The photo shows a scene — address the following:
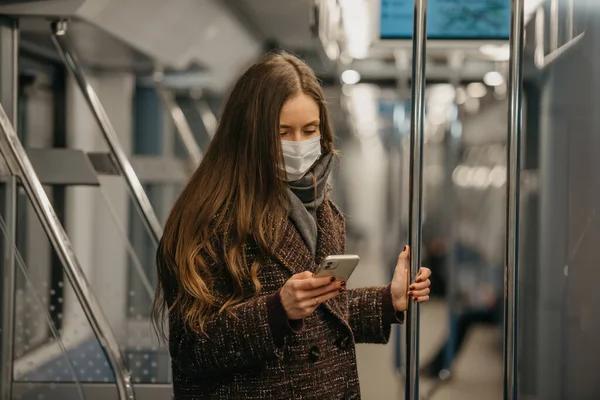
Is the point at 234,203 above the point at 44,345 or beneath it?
above

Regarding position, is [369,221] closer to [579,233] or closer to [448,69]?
[448,69]

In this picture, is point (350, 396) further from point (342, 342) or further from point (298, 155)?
point (298, 155)

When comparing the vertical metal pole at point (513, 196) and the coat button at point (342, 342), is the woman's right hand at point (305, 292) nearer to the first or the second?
the coat button at point (342, 342)

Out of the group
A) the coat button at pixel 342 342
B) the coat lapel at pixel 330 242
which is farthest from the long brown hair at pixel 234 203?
the coat button at pixel 342 342

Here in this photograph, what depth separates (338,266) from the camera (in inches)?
69.2

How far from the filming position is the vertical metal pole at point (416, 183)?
207 centimetres

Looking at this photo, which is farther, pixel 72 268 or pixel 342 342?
pixel 72 268

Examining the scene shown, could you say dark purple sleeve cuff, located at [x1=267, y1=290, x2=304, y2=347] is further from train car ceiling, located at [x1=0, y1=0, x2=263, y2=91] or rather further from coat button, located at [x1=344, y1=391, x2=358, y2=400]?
train car ceiling, located at [x1=0, y1=0, x2=263, y2=91]

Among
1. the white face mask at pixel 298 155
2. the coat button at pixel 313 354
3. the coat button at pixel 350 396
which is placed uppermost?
the white face mask at pixel 298 155

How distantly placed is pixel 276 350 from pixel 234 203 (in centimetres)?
30

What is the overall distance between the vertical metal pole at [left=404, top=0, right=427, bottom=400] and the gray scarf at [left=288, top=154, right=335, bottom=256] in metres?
0.17

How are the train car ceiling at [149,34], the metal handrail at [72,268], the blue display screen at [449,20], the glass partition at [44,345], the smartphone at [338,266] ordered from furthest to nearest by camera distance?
1. the blue display screen at [449,20]
2. the train car ceiling at [149,34]
3. the glass partition at [44,345]
4. the metal handrail at [72,268]
5. the smartphone at [338,266]

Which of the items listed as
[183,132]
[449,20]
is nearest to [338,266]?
[449,20]

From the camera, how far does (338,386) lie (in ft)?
6.66
